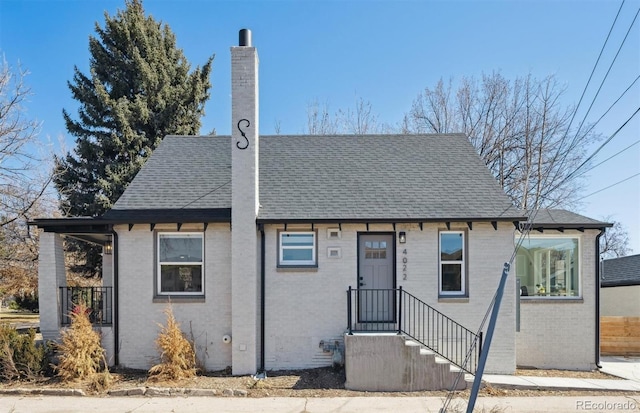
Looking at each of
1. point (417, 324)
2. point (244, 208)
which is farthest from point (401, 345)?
point (244, 208)

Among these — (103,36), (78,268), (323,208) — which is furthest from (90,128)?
(323,208)

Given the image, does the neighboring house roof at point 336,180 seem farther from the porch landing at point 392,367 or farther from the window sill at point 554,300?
the porch landing at point 392,367

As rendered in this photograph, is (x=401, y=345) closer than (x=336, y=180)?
Yes

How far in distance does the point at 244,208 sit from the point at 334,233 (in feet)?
6.56

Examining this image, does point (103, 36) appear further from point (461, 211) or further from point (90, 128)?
point (461, 211)

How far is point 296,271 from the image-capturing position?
919cm

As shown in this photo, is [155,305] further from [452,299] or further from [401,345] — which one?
[452,299]

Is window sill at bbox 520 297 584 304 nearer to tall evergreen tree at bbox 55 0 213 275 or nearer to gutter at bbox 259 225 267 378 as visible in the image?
gutter at bbox 259 225 267 378

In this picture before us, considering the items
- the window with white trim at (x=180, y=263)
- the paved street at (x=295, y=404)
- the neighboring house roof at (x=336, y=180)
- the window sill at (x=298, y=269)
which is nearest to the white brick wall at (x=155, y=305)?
the window with white trim at (x=180, y=263)

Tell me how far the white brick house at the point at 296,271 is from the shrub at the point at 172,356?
546 mm

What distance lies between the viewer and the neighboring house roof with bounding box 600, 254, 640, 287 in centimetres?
1564

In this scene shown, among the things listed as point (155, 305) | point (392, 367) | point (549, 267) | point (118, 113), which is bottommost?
point (392, 367)

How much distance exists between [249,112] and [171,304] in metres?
4.41

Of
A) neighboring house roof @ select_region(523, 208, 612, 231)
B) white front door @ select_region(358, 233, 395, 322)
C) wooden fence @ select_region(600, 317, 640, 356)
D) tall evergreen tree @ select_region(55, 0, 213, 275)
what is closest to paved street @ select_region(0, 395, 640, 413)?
white front door @ select_region(358, 233, 395, 322)
